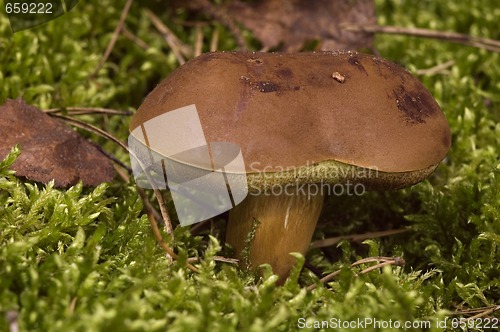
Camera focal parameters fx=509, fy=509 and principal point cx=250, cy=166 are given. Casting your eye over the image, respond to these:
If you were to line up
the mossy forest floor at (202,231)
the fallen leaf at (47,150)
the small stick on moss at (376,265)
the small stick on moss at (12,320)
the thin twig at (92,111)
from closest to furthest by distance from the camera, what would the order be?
the small stick on moss at (12,320) → the mossy forest floor at (202,231) → the small stick on moss at (376,265) → the fallen leaf at (47,150) → the thin twig at (92,111)

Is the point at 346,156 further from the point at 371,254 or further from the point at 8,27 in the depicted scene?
the point at 8,27

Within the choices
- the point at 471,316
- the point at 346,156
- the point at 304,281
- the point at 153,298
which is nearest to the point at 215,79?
the point at 346,156

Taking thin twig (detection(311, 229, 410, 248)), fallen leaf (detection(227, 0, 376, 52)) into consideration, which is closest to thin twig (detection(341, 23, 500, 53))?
fallen leaf (detection(227, 0, 376, 52))

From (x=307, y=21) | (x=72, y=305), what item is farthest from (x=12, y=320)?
(x=307, y=21)

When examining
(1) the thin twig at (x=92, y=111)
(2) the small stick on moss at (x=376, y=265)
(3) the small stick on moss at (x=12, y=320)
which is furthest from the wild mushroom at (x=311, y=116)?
(1) the thin twig at (x=92, y=111)

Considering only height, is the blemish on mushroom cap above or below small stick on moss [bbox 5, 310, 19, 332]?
above

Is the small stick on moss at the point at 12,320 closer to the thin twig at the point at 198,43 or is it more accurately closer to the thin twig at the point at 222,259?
the thin twig at the point at 222,259

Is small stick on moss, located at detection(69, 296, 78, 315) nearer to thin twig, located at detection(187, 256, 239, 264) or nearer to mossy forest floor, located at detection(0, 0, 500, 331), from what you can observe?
mossy forest floor, located at detection(0, 0, 500, 331)
